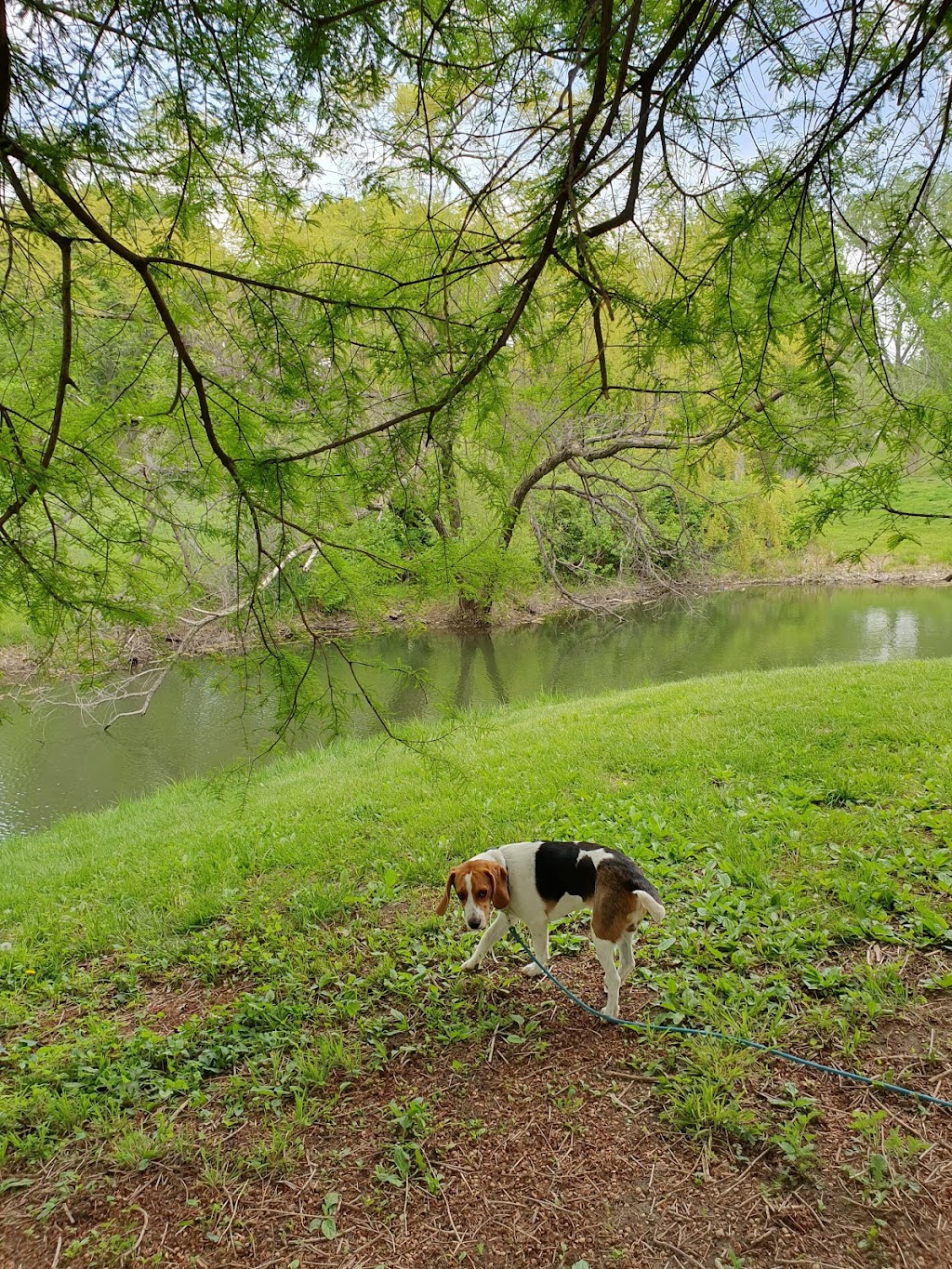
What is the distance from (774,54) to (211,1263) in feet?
12.3

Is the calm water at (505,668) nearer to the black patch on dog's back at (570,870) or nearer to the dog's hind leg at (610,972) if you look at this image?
the black patch on dog's back at (570,870)

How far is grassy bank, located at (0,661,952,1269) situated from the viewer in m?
1.70

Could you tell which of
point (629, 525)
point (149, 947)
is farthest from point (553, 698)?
point (149, 947)

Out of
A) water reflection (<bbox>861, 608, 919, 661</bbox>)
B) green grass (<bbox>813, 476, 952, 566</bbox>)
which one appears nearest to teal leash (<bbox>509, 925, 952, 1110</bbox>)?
green grass (<bbox>813, 476, 952, 566</bbox>)

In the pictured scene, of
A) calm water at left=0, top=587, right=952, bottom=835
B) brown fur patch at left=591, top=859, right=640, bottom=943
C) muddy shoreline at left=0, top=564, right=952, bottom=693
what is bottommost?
calm water at left=0, top=587, right=952, bottom=835

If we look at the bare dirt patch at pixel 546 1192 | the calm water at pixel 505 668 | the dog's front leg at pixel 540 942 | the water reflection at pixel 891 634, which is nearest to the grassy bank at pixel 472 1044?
the bare dirt patch at pixel 546 1192

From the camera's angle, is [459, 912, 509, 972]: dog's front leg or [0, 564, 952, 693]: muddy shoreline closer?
[459, 912, 509, 972]: dog's front leg

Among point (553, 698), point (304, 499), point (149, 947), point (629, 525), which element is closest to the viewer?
point (304, 499)

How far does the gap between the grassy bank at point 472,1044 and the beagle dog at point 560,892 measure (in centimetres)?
27

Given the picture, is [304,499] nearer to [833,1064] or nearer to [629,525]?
[833,1064]

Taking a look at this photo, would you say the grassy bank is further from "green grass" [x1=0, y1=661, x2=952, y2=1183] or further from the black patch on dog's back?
the black patch on dog's back

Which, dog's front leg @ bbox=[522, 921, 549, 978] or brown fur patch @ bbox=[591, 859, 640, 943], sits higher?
brown fur patch @ bbox=[591, 859, 640, 943]

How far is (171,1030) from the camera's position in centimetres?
252

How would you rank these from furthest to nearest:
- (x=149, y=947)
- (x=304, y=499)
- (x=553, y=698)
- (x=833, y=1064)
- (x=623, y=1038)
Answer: (x=553, y=698) → (x=149, y=947) → (x=304, y=499) → (x=623, y=1038) → (x=833, y=1064)
